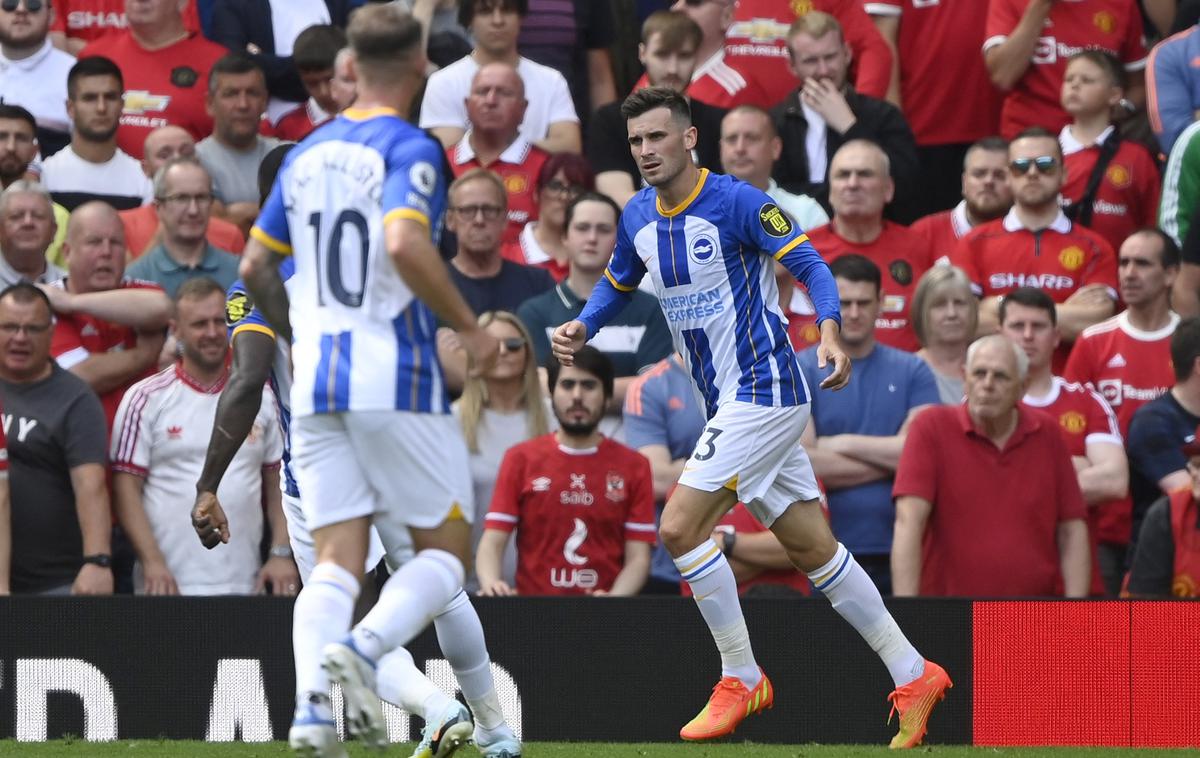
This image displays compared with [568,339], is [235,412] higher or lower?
lower

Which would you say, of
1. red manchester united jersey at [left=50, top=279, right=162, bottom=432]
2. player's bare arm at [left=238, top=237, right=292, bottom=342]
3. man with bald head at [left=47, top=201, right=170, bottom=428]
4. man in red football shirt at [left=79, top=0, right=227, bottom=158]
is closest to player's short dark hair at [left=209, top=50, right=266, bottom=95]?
man in red football shirt at [left=79, top=0, right=227, bottom=158]

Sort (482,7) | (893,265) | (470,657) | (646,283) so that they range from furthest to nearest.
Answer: (482,7), (893,265), (646,283), (470,657)

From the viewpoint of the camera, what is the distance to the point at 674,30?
37.9 feet

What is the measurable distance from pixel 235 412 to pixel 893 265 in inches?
207

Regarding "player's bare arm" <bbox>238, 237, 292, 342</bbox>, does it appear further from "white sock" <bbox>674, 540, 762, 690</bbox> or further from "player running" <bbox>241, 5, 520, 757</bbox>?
"white sock" <bbox>674, 540, 762, 690</bbox>

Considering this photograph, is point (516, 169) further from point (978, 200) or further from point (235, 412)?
point (235, 412)

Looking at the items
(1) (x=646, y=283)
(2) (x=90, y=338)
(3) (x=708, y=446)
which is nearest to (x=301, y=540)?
(3) (x=708, y=446)

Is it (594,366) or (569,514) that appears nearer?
(569,514)

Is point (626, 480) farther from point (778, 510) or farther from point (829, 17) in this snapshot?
point (829, 17)

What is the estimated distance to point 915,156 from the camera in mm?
11867

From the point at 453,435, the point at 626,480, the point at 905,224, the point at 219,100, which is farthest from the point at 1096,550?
the point at 219,100

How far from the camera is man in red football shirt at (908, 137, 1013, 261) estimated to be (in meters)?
11.3

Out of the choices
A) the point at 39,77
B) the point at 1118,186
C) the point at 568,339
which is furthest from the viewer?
the point at 39,77

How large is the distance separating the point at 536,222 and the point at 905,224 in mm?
2743
